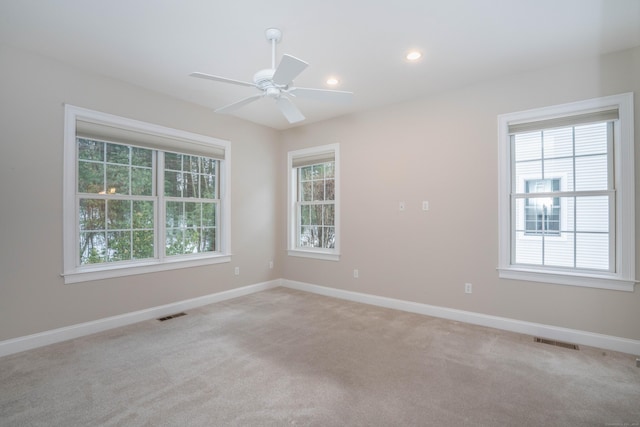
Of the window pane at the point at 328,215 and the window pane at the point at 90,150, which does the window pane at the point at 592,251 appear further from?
the window pane at the point at 90,150

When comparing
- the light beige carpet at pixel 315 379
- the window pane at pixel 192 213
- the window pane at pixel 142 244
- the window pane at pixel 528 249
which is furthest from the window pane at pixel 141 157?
the window pane at pixel 528 249

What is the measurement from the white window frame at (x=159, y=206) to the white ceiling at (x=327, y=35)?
51 centimetres

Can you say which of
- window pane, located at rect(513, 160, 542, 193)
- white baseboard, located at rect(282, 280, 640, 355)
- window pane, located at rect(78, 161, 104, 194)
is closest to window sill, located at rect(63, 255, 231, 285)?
window pane, located at rect(78, 161, 104, 194)

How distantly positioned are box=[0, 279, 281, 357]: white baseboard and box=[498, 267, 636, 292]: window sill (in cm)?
367

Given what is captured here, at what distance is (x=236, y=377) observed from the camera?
94.0 inches

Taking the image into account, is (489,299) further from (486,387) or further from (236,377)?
(236,377)

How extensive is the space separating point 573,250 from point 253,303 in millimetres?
3854

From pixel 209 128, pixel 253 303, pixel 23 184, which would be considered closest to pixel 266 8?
pixel 209 128

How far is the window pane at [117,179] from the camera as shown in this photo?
348 centimetres

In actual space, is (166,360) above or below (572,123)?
below

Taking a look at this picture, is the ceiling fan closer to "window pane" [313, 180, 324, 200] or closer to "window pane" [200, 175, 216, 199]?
"window pane" [200, 175, 216, 199]

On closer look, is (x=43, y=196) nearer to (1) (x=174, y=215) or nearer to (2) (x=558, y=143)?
(1) (x=174, y=215)

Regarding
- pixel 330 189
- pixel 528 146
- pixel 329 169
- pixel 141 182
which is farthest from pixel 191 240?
pixel 528 146

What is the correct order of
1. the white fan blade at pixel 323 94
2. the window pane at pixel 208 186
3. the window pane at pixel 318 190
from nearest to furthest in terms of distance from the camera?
the white fan blade at pixel 323 94
the window pane at pixel 208 186
the window pane at pixel 318 190
